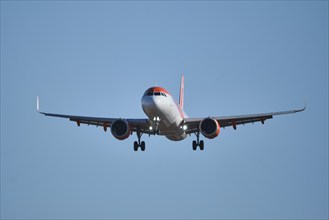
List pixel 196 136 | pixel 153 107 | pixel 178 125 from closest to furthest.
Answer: pixel 153 107 → pixel 178 125 → pixel 196 136

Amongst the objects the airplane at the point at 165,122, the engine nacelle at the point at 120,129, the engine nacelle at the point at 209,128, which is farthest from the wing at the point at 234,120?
the engine nacelle at the point at 120,129

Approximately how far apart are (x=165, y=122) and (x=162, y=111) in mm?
2219

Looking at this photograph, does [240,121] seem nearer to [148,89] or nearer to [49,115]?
[148,89]

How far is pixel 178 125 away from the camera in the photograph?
6259 centimetres

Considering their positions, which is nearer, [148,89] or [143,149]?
[148,89]

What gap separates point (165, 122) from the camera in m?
→ 60.3

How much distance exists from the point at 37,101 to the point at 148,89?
1375 cm

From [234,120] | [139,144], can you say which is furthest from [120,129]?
[234,120]

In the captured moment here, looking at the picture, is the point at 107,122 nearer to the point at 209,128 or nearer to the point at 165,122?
the point at 165,122

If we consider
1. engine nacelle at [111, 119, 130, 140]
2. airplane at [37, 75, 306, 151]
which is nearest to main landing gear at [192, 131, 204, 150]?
airplane at [37, 75, 306, 151]

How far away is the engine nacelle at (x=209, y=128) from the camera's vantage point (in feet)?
203

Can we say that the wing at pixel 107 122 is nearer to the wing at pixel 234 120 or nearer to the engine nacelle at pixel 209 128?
the wing at pixel 234 120

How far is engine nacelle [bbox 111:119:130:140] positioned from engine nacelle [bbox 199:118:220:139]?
6.88m

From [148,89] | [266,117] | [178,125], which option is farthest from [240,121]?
[148,89]
